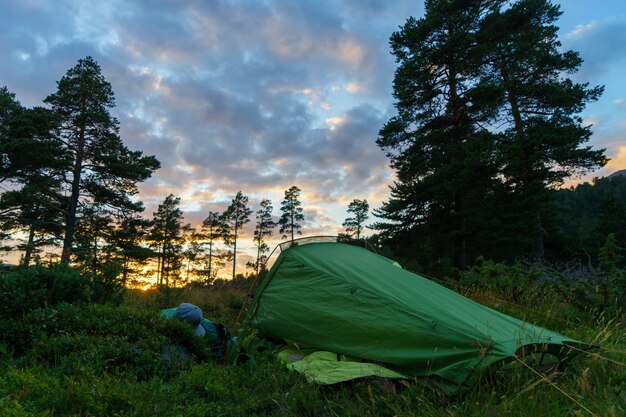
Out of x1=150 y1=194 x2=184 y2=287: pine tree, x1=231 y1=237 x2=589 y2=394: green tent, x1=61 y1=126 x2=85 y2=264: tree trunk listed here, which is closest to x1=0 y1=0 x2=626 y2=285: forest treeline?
x1=61 y1=126 x2=85 y2=264: tree trunk

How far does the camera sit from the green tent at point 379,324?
3.23m

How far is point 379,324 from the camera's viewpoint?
3.72 m

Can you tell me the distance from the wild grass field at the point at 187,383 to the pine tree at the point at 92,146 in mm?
15000

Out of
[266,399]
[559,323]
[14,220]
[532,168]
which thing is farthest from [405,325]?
[14,220]

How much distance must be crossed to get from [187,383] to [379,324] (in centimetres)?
185

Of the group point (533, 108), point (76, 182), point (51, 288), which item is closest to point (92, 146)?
point (76, 182)

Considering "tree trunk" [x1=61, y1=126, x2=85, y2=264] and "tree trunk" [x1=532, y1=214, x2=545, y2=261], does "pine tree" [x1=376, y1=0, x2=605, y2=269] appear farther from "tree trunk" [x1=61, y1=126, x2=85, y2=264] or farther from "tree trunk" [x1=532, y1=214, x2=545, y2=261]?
"tree trunk" [x1=61, y1=126, x2=85, y2=264]

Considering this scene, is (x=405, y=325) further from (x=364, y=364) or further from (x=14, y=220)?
(x=14, y=220)

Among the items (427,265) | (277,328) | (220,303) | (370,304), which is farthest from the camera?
(427,265)

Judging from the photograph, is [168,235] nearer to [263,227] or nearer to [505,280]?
[263,227]

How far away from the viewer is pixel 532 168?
16.3m

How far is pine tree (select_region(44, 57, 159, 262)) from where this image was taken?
1791 centimetres

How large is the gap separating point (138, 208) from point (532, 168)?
18.7 metres

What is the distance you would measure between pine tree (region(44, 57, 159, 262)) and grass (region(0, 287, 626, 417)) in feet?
50.2
